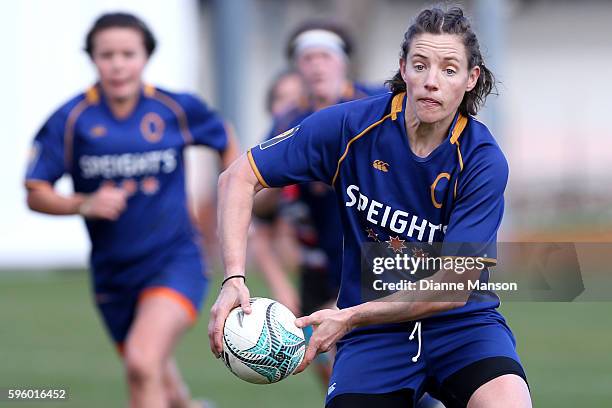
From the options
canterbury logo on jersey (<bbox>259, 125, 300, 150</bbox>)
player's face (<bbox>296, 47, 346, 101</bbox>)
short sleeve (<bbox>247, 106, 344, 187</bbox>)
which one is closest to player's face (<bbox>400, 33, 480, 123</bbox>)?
short sleeve (<bbox>247, 106, 344, 187</bbox>)

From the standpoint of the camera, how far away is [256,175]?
5.02 metres

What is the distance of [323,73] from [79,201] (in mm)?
1670

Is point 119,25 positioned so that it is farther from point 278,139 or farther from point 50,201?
point 278,139

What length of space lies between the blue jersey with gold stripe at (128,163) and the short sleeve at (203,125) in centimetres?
1

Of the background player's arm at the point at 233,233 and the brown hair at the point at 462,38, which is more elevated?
the brown hair at the point at 462,38

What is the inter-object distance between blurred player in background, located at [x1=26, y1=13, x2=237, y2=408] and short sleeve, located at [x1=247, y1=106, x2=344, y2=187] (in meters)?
2.26

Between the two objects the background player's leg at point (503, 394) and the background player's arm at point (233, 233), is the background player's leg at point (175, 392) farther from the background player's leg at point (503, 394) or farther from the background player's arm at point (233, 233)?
the background player's leg at point (503, 394)

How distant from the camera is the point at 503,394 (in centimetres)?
459

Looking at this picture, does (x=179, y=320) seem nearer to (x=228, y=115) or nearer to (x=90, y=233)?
(x=90, y=233)

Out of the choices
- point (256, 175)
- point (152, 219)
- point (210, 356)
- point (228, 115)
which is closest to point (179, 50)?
point (228, 115)

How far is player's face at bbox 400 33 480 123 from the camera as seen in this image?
15.3 ft

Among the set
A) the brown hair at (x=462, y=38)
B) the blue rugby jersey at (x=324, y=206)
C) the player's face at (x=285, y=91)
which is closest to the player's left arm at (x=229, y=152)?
the blue rugby jersey at (x=324, y=206)

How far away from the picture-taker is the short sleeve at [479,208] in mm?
4699

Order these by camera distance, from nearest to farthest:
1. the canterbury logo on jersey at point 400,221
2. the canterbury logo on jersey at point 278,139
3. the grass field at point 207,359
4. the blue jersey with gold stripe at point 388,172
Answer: the blue jersey with gold stripe at point 388,172
the canterbury logo on jersey at point 400,221
the canterbury logo on jersey at point 278,139
the grass field at point 207,359
